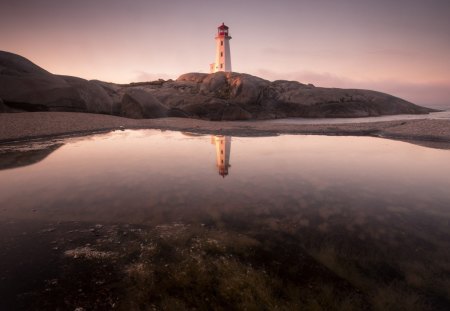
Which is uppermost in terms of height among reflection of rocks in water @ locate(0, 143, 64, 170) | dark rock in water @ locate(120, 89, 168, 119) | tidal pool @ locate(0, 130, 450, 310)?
dark rock in water @ locate(120, 89, 168, 119)

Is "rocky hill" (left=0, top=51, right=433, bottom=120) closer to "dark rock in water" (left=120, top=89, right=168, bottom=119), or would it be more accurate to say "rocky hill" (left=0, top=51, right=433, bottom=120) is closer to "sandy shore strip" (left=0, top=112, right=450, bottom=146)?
"dark rock in water" (left=120, top=89, right=168, bottom=119)

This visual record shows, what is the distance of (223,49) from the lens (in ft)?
147

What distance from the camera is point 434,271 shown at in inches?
90.7

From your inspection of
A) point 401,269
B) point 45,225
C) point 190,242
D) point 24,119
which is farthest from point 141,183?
point 24,119

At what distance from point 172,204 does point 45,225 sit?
150cm

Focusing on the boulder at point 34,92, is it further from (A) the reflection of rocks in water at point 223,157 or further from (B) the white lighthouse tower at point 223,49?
(B) the white lighthouse tower at point 223,49

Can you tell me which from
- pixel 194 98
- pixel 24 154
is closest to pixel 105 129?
pixel 24 154

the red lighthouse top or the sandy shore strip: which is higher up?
the red lighthouse top

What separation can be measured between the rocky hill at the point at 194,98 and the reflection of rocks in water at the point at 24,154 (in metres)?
8.07

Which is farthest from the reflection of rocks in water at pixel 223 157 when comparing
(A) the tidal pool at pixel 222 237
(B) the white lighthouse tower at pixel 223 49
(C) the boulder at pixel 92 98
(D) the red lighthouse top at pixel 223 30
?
(D) the red lighthouse top at pixel 223 30

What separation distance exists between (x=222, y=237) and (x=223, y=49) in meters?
46.3

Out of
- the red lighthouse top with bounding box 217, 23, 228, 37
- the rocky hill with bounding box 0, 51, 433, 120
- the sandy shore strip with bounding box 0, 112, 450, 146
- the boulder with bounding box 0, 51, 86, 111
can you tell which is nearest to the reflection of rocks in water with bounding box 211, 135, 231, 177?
the sandy shore strip with bounding box 0, 112, 450, 146

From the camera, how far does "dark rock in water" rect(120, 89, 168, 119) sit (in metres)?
17.3

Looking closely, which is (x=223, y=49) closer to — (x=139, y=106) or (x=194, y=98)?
(x=194, y=98)
